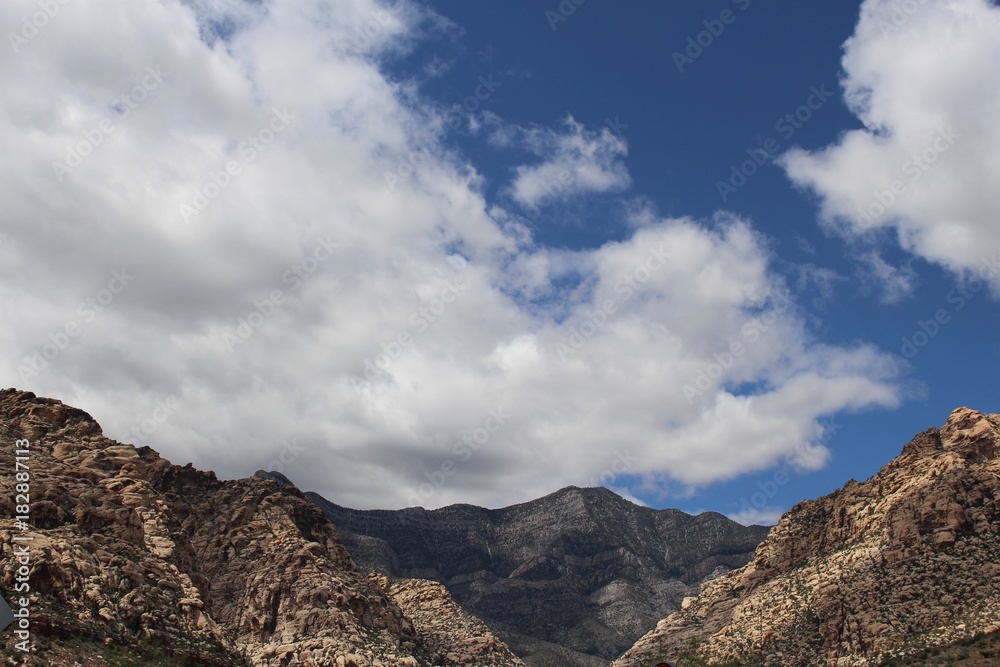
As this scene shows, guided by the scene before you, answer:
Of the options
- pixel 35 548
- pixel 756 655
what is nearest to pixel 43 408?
pixel 35 548

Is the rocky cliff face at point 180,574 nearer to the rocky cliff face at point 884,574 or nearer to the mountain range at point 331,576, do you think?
the mountain range at point 331,576

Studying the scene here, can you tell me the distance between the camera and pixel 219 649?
2376 inches

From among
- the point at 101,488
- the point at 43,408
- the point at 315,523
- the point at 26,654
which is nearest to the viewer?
the point at 26,654

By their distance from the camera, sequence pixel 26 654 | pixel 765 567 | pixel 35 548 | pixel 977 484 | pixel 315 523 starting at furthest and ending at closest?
1. pixel 765 567
2. pixel 315 523
3. pixel 977 484
4. pixel 35 548
5. pixel 26 654

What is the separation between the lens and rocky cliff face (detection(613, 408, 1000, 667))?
83.9m

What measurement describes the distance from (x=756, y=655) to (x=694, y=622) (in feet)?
103

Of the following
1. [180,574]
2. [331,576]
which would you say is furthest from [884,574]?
[180,574]

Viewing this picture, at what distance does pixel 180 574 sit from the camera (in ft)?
219

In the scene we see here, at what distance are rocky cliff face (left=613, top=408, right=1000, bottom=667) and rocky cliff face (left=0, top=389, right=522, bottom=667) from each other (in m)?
45.2

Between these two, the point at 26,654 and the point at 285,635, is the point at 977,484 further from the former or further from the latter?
the point at 26,654

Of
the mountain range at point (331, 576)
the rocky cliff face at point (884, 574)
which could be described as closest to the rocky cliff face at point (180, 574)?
the mountain range at point (331, 576)

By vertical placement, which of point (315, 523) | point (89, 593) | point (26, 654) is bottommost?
point (26, 654)

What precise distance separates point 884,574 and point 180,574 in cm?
8422

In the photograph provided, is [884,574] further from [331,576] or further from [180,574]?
[180,574]
